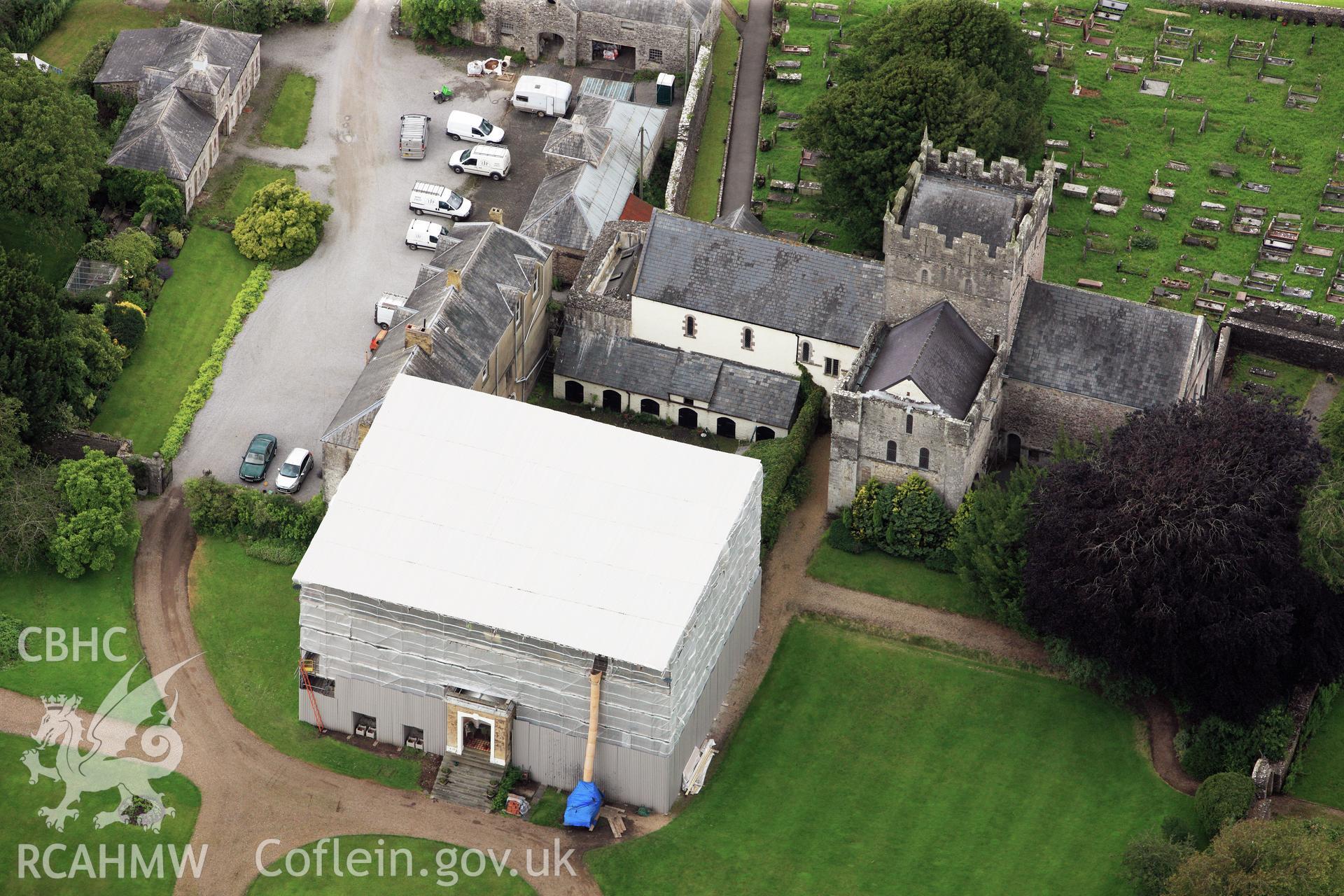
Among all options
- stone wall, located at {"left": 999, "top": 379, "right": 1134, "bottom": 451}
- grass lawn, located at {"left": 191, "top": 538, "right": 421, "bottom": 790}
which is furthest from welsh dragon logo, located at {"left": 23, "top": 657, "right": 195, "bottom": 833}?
stone wall, located at {"left": 999, "top": 379, "right": 1134, "bottom": 451}

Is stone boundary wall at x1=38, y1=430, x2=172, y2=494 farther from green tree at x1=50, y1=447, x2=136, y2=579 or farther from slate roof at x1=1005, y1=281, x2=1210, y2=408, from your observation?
slate roof at x1=1005, y1=281, x2=1210, y2=408

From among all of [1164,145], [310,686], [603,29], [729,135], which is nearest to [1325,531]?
[310,686]

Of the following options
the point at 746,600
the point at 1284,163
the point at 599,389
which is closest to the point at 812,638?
the point at 746,600

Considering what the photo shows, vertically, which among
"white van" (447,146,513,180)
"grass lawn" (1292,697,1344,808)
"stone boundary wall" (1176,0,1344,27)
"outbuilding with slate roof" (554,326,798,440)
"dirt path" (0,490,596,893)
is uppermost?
"stone boundary wall" (1176,0,1344,27)

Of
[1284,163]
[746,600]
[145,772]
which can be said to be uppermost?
[1284,163]

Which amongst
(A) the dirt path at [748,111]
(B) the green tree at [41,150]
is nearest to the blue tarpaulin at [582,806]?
(A) the dirt path at [748,111]

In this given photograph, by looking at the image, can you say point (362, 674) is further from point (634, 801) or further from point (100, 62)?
point (100, 62)
